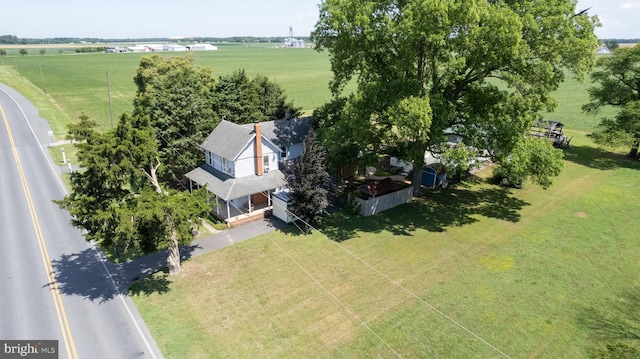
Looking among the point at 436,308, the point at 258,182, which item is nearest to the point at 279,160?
the point at 258,182

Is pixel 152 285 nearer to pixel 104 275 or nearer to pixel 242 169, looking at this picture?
pixel 104 275

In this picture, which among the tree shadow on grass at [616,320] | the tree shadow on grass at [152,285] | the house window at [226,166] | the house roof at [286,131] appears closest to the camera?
the tree shadow on grass at [616,320]

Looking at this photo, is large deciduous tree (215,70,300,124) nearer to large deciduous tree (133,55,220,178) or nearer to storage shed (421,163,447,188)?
large deciduous tree (133,55,220,178)

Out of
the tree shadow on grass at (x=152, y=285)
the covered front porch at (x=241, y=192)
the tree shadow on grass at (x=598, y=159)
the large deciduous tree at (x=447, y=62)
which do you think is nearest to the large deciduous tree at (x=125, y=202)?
the tree shadow on grass at (x=152, y=285)

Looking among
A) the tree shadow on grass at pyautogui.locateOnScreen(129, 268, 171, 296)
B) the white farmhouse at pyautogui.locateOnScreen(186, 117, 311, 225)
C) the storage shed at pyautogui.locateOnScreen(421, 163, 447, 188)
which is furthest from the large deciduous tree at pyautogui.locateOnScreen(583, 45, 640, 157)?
the tree shadow on grass at pyautogui.locateOnScreen(129, 268, 171, 296)

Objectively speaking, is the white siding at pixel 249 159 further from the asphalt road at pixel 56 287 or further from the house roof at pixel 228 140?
the asphalt road at pixel 56 287

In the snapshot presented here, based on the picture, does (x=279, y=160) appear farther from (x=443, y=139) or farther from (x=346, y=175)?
(x=443, y=139)
